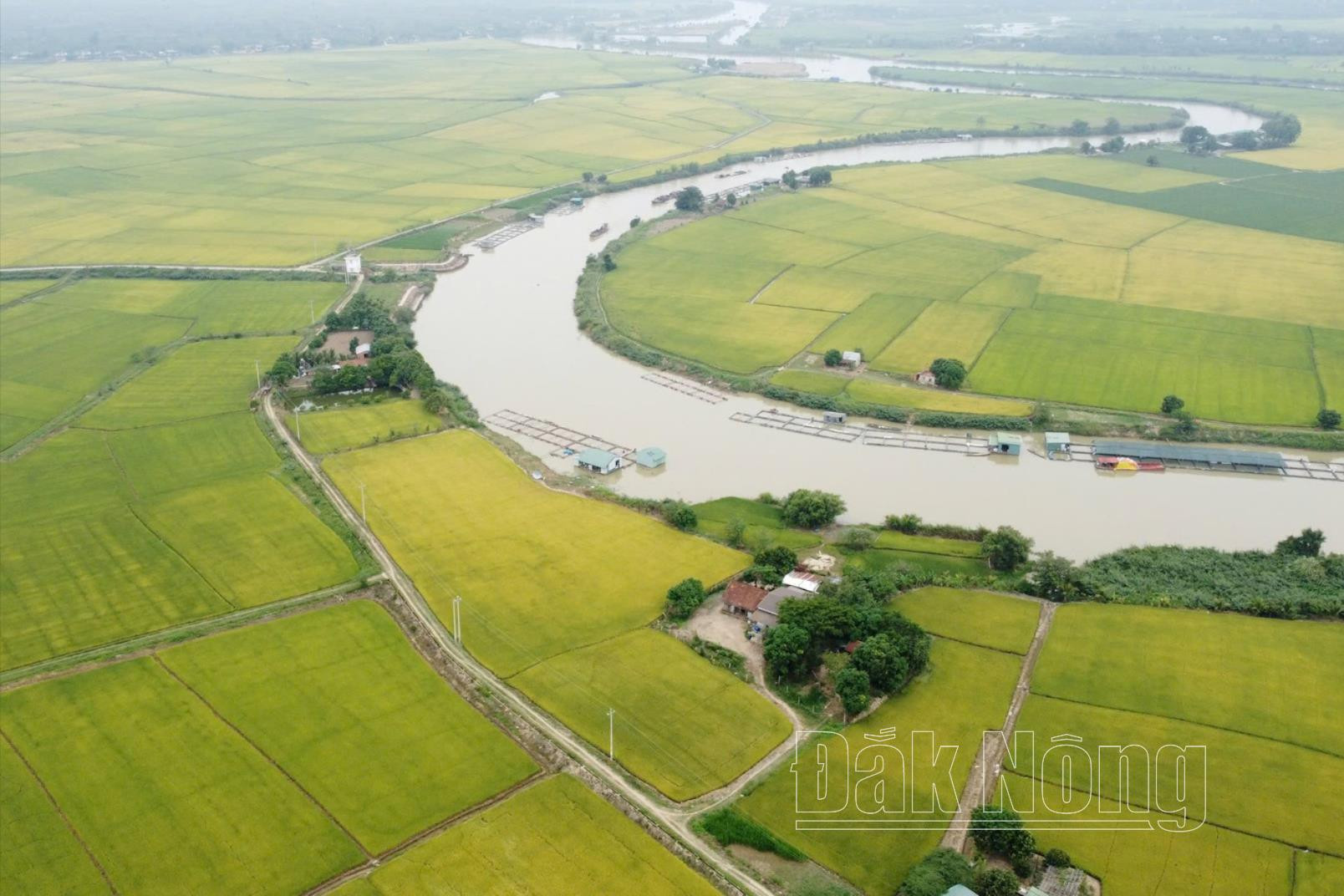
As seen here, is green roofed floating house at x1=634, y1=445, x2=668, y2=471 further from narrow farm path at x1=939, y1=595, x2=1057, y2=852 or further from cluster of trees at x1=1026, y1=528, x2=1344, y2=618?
narrow farm path at x1=939, y1=595, x2=1057, y2=852

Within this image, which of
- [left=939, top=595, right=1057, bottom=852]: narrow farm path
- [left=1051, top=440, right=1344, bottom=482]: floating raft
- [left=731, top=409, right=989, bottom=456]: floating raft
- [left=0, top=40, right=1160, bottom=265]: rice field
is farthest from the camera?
[left=0, top=40, right=1160, bottom=265]: rice field

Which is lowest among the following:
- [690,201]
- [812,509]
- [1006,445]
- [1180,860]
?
[1180,860]

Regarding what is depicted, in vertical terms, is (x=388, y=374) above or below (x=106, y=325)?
above

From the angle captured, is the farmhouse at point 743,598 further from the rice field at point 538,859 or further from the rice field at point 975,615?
the rice field at point 538,859

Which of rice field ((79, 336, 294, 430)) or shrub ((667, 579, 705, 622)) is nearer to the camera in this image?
shrub ((667, 579, 705, 622))

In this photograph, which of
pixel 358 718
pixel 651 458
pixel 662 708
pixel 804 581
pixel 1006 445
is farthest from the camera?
pixel 1006 445

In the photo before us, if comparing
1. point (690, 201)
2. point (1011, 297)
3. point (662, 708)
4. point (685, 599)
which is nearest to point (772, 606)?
point (685, 599)

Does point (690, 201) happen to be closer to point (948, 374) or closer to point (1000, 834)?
point (948, 374)

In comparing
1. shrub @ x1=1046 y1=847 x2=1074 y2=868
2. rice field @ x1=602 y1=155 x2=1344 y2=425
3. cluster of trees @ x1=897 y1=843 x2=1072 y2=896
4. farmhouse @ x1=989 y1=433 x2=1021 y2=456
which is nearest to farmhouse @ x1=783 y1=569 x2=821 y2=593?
cluster of trees @ x1=897 y1=843 x2=1072 y2=896
